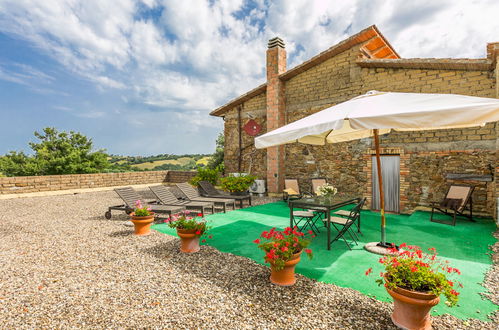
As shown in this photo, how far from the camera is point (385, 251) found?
4.48 meters

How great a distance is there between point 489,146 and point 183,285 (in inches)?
333

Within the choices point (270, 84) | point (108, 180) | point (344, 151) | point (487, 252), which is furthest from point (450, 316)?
point (108, 180)

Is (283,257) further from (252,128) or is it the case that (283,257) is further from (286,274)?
(252,128)

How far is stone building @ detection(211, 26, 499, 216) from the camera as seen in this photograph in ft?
23.2

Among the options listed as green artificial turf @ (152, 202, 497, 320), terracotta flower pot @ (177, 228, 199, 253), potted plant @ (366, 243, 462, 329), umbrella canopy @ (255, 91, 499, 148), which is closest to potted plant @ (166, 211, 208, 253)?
terracotta flower pot @ (177, 228, 199, 253)

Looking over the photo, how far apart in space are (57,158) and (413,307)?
104 ft

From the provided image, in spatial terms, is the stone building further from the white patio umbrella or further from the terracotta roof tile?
the white patio umbrella

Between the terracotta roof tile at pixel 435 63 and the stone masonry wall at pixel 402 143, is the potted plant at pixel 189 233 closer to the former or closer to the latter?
the stone masonry wall at pixel 402 143

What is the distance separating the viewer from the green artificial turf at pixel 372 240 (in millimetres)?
3234

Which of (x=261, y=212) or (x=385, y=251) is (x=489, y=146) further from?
(x=261, y=212)

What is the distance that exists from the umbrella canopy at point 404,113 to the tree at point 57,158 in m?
28.7

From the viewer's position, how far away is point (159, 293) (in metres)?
3.28

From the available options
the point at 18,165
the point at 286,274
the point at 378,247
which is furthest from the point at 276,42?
the point at 18,165

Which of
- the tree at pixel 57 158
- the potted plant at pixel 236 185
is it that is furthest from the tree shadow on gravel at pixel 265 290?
the tree at pixel 57 158
